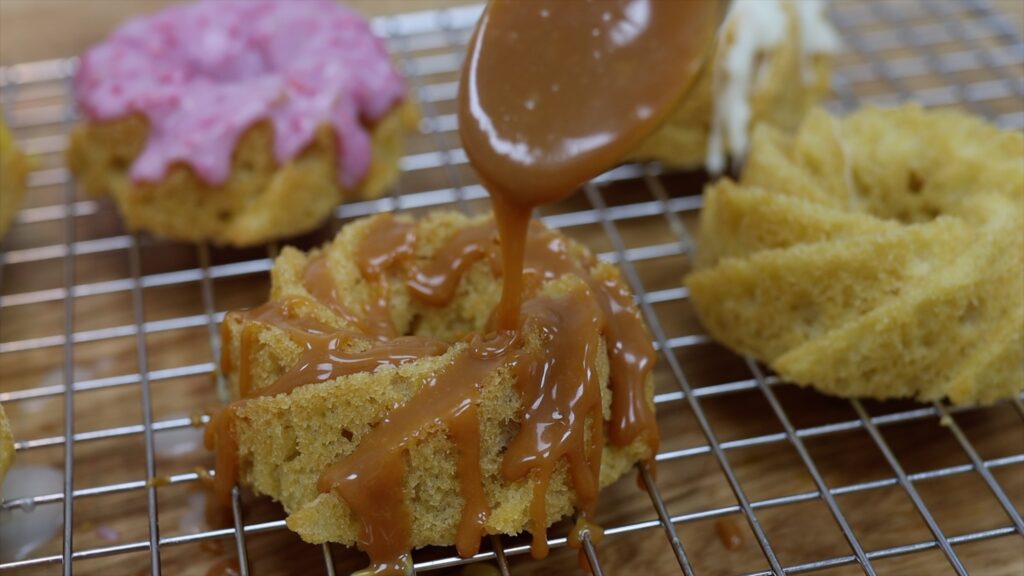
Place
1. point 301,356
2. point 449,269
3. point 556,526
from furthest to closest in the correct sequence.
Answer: point 449,269 < point 556,526 < point 301,356

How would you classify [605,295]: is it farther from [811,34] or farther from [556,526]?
[811,34]

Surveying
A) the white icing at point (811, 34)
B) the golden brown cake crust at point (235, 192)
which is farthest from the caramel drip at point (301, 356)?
the white icing at point (811, 34)

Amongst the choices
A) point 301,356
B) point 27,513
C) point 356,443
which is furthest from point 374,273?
point 27,513

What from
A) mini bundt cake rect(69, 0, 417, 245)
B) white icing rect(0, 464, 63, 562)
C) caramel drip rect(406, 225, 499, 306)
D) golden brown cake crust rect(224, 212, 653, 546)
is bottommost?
white icing rect(0, 464, 63, 562)

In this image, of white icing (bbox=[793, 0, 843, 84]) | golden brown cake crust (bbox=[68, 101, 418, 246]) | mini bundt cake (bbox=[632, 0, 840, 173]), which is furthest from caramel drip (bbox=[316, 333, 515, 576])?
white icing (bbox=[793, 0, 843, 84])

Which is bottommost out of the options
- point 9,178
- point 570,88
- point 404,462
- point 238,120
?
point 404,462

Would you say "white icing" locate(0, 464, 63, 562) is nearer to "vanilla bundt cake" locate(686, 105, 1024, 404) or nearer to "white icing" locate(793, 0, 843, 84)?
"vanilla bundt cake" locate(686, 105, 1024, 404)
